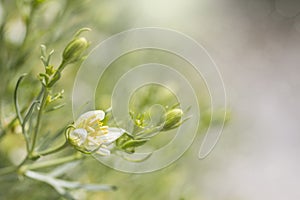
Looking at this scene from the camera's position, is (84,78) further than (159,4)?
No

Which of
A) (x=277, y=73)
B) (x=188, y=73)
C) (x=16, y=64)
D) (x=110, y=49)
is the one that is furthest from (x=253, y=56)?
(x=16, y=64)

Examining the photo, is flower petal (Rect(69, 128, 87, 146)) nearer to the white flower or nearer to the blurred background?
the white flower

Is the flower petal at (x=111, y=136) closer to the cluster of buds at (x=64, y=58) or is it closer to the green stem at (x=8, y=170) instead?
the cluster of buds at (x=64, y=58)

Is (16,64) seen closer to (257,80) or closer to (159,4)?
(159,4)

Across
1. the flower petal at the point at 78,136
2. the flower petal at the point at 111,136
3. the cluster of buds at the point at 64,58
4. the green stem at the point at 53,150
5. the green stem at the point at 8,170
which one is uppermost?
the cluster of buds at the point at 64,58

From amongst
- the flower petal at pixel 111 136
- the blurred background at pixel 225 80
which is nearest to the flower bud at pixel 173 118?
the flower petal at pixel 111 136

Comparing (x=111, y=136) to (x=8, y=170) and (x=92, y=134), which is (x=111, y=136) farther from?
(x=8, y=170)

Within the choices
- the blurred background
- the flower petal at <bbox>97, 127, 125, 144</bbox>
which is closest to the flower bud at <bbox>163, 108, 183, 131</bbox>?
the flower petal at <bbox>97, 127, 125, 144</bbox>
